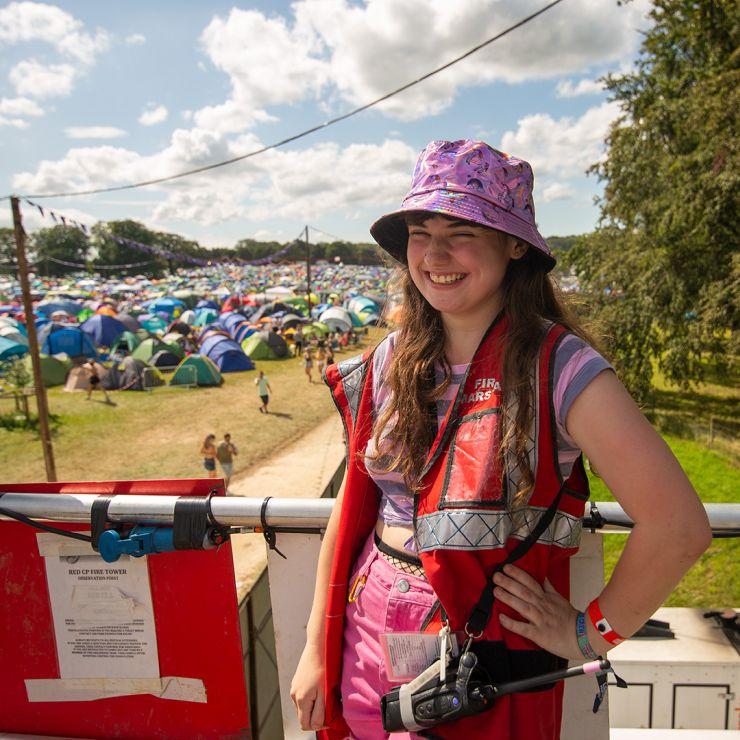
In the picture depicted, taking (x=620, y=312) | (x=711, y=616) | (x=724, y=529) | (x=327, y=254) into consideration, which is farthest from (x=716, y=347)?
(x=327, y=254)

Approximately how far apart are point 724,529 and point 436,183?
1046 mm

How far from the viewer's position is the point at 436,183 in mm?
1281

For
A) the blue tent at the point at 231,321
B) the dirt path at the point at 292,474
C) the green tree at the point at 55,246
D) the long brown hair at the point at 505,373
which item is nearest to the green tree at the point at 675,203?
the dirt path at the point at 292,474

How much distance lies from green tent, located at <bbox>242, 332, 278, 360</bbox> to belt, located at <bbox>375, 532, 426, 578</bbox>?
23.9m

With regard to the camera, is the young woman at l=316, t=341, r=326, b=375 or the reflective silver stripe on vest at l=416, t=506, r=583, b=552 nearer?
the reflective silver stripe on vest at l=416, t=506, r=583, b=552

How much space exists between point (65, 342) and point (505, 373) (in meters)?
24.7

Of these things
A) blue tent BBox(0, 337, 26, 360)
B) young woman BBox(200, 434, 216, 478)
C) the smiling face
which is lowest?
young woman BBox(200, 434, 216, 478)

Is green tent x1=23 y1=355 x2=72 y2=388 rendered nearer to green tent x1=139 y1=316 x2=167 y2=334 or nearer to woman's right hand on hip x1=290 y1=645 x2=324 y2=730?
green tent x1=139 y1=316 x2=167 y2=334

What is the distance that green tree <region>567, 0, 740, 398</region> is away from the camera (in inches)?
433

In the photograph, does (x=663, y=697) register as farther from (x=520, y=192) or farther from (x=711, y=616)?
(x=520, y=192)

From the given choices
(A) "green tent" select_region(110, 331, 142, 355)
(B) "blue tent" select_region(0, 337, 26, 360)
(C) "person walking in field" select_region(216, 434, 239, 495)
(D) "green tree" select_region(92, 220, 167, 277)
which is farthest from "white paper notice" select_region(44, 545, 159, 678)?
(D) "green tree" select_region(92, 220, 167, 277)

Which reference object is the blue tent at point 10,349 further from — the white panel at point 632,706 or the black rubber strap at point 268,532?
the black rubber strap at point 268,532

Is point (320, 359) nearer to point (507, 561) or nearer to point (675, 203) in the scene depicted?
point (675, 203)

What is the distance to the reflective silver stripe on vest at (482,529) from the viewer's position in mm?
1090
